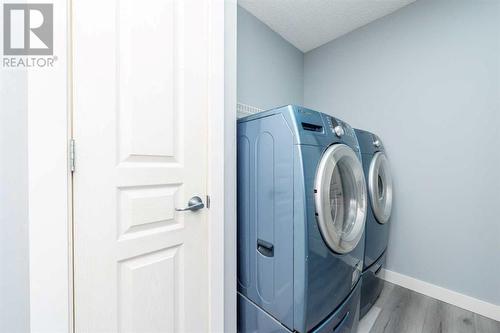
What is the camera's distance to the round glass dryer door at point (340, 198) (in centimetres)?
96

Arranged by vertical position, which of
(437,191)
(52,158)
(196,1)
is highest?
(196,1)

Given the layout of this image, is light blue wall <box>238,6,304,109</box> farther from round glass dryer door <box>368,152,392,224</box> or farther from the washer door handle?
Answer: the washer door handle

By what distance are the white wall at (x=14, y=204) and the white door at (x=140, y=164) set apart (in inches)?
4.9

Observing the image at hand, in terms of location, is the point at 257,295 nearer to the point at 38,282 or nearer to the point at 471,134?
the point at 38,282

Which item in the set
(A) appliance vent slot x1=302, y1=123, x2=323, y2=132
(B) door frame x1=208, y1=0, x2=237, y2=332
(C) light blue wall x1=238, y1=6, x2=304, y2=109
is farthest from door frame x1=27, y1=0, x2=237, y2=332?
(C) light blue wall x1=238, y1=6, x2=304, y2=109

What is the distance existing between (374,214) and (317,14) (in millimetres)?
1822

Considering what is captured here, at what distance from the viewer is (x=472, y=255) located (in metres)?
1.55

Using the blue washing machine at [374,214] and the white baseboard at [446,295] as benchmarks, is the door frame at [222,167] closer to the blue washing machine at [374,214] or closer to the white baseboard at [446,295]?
the blue washing machine at [374,214]

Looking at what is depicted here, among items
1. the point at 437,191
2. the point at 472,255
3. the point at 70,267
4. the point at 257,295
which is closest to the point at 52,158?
the point at 70,267

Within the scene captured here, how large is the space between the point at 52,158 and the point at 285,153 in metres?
0.86

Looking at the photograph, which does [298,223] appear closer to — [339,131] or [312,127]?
[312,127]

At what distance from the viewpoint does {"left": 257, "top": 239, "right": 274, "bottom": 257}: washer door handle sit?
105cm

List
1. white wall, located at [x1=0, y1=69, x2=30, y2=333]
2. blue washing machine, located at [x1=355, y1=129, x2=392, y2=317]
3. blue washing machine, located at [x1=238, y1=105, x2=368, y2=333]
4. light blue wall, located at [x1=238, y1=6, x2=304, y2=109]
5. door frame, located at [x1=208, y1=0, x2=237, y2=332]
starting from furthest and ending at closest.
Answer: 1. light blue wall, located at [x1=238, y1=6, x2=304, y2=109]
2. blue washing machine, located at [x1=355, y1=129, x2=392, y2=317]
3. door frame, located at [x1=208, y1=0, x2=237, y2=332]
4. blue washing machine, located at [x1=238, y1=105, x2=368, y2=333]
5. white wall, located at [x1=0, y1=69, x2=30, y2=333]

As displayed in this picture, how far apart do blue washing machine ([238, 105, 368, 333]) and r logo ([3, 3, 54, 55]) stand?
0.84 meters
